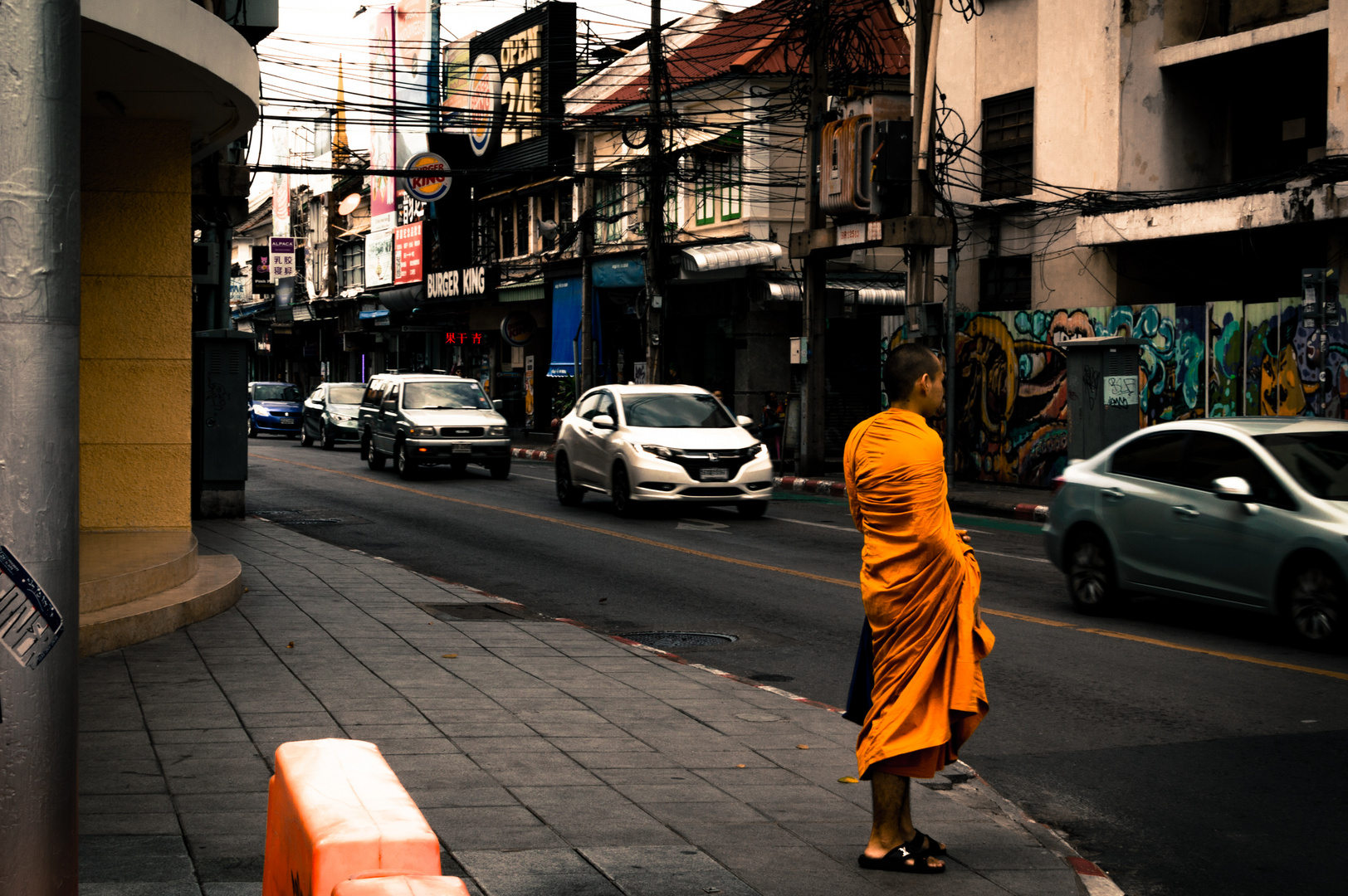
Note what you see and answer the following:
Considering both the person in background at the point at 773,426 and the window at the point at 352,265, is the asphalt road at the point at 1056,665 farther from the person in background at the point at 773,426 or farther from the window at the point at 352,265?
the window at the point at 352,265

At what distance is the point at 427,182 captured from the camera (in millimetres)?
45719

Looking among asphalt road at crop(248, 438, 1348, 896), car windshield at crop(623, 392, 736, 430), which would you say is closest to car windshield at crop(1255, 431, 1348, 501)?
asphalt road at crop(248, 438, 1348, 896)

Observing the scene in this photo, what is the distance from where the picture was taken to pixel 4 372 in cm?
307

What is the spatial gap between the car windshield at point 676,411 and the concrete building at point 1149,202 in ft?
21.0

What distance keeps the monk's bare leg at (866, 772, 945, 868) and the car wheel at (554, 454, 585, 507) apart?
15655 millimetres

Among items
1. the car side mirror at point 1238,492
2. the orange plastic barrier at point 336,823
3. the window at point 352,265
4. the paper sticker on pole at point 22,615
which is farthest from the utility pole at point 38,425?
the window at point 352,265

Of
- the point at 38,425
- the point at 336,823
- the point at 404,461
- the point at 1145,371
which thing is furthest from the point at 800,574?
the point at 404,461

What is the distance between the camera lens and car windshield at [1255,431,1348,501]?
989 centimetres

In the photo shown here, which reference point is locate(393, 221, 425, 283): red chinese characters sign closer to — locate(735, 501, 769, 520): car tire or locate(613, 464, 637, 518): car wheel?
locate(613, 464, 637, 518): car wheel

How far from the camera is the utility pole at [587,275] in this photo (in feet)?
120

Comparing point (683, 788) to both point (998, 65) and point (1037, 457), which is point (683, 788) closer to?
point (1037, 457)

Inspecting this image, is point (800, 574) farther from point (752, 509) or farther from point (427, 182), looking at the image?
point (427, 182)

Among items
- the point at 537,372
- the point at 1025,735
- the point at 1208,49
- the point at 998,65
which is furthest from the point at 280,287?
the point at 1025,735

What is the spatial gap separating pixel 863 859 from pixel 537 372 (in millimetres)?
40379
